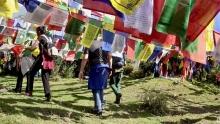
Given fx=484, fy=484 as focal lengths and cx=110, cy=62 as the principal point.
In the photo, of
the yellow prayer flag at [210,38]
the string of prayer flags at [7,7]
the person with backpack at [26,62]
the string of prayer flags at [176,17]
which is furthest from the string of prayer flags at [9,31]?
the string of prayer flags at [176,17]

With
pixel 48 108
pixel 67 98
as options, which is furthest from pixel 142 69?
pixel 48 108

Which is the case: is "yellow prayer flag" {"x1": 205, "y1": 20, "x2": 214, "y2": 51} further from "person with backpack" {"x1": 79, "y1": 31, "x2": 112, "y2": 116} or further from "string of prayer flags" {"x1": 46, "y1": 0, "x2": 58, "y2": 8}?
"string of prayer flags" {"x1": 46, "y1": 0, "x2": 58, "y2": 8}

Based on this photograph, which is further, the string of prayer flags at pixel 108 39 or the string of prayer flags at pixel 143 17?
the string of prayer flags at pixel 108 39

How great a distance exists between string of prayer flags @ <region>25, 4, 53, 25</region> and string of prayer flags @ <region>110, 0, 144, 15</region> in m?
3.42

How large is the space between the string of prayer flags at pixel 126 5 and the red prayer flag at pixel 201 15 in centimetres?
111

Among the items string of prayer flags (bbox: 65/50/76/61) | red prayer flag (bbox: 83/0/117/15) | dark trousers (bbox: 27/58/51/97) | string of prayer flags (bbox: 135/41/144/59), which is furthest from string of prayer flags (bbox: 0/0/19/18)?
string of prayer flags (bbox: 65/50/76/61)

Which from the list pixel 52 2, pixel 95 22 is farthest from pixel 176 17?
pixel 52 2

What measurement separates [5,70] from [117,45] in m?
9.37

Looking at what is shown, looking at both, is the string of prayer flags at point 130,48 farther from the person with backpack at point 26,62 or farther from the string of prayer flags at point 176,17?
the string of prayer flags at point 176,17

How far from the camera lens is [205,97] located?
55.8 feet

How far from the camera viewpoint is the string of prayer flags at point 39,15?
10.8 m

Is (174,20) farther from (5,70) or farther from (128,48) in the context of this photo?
(5,70)

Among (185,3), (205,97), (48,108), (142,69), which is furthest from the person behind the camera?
(142,69)

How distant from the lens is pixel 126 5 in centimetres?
775
